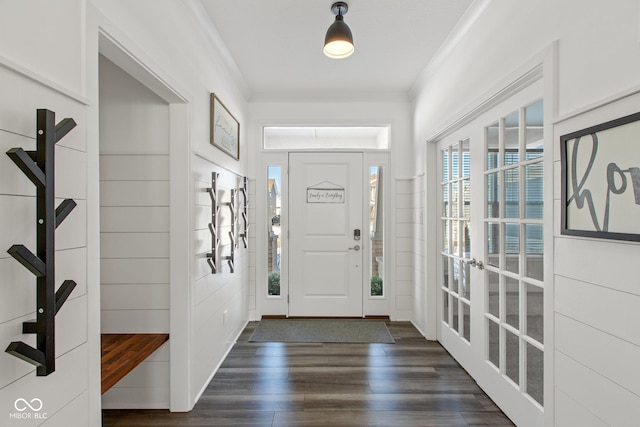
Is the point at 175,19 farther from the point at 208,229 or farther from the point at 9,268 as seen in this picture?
the point at 9,268

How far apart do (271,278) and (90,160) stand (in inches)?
112

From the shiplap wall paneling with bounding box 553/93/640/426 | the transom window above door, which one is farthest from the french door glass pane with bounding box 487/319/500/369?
the transom window above door

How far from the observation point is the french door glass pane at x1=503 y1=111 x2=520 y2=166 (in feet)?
6.26

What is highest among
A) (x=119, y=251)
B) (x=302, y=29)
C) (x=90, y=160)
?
(x=302, y=29)

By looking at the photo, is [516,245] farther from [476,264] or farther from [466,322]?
[466,322]

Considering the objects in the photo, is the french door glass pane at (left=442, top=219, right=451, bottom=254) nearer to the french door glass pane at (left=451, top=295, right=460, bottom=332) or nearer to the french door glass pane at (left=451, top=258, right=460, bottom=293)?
the french door glass pane at (left=451, top=258, right=460, bottom=293)

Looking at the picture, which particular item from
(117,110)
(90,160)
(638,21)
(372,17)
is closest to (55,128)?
(90,160)

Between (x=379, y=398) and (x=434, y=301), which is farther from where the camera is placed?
(x=434, y=301)

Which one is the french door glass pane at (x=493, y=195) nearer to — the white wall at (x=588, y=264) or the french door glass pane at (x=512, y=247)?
the french door glass pane at (x=512, y=247)

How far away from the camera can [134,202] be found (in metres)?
2.04

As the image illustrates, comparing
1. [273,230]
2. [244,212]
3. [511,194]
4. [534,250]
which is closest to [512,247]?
[534,250]

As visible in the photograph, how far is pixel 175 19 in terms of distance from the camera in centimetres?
192

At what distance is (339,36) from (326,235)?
7.42ft

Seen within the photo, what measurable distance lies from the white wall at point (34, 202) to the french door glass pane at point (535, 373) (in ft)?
6.56
